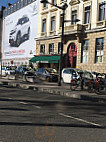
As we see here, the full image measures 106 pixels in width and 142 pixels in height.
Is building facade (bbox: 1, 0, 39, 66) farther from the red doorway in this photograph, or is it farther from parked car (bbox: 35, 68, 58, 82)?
parked car (bbox: 35, 68, 58, 82)

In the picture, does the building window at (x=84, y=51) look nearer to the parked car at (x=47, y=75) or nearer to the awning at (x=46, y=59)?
the awning at (x=46, y=59)

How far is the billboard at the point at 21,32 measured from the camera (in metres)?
37.3

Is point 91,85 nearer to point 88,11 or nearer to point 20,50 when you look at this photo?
point 88,11

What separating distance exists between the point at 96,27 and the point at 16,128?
2193 cm

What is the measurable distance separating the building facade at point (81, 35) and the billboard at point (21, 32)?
430 centimetres

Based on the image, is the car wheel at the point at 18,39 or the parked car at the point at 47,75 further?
the car wheel at the point at 18,39

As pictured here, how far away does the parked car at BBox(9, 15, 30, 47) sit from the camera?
3950 centimetres

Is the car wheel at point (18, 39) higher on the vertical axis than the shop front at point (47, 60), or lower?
higher

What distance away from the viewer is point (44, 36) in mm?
34000

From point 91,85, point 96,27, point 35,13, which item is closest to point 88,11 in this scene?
point 96,27

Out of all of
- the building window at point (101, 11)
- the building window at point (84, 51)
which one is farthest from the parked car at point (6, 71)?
the building window at point (101, 11)

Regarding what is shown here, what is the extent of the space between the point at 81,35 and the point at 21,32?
16809mm

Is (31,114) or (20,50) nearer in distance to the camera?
(31,114)

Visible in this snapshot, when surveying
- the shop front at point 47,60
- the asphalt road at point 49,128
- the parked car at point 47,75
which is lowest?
the asphalt road at point 49,128
